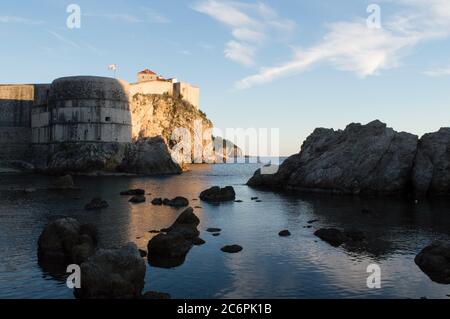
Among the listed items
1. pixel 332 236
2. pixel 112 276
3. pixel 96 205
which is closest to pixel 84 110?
pixel 96 205

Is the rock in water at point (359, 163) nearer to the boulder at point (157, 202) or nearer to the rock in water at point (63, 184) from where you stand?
the boulder at point (157, 202)

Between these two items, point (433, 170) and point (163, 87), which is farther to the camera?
point (163, 87)

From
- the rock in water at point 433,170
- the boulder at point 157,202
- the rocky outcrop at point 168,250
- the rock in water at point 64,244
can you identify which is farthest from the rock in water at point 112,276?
the rock in water at point 433,170

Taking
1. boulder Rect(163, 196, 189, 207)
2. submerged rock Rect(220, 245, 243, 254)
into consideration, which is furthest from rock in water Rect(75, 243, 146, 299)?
boulder Rect(163, 196, 189, 207)

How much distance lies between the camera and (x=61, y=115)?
95062 mm

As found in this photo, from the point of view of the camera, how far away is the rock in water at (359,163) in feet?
194

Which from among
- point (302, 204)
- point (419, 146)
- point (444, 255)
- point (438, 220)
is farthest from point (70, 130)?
point (444, 255)

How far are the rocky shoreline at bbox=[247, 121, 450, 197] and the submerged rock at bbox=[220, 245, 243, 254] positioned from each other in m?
36.0

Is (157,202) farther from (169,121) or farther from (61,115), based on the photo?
(169,121)

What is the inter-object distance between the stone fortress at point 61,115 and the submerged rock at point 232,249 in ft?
241

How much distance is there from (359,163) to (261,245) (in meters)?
36.2

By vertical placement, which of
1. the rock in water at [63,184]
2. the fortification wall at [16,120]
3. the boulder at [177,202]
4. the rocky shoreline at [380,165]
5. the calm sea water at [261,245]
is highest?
the fortification wall at [16,120]

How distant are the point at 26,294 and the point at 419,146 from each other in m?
56.2

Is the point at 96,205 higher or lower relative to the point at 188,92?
lower
